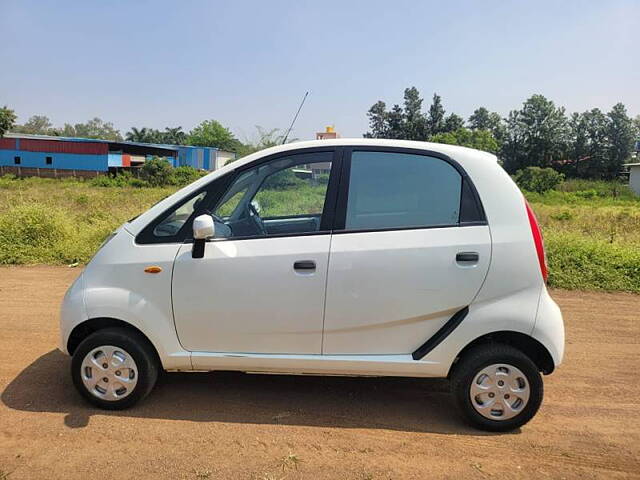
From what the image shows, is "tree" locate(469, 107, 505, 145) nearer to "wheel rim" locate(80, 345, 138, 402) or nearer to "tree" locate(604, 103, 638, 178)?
"tree" locate(604, 103, 638, 178)

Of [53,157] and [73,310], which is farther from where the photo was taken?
[53,157]

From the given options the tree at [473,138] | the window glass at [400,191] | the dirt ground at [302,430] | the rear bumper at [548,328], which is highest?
the tree at [473,138]

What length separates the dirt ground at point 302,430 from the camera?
2.89 metres

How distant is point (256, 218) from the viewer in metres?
A: 3.69

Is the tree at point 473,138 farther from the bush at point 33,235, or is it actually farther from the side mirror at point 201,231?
the side mirror at point 201,231

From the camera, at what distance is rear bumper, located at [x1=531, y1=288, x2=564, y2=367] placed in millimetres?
3172

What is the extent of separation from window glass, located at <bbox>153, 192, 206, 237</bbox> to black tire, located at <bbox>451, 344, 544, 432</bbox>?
2.11 meters

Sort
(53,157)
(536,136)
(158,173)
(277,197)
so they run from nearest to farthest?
(277,197) < (158,173) < (53,157) < (536,136)

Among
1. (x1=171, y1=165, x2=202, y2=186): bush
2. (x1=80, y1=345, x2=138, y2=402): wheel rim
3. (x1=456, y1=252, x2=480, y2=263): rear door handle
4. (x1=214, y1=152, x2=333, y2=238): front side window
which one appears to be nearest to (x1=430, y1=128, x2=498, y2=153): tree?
(x1=171, y1=165, x2=202, y2=186): bush

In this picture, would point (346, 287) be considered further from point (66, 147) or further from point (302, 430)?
point (66, 147)

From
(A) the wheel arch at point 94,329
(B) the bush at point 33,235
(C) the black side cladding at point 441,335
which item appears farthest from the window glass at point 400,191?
(B) the bush at point 33,235

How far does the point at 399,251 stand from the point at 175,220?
61.0 inches

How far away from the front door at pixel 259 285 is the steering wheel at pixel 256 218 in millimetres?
43

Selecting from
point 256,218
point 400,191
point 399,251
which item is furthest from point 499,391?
point 256,218
